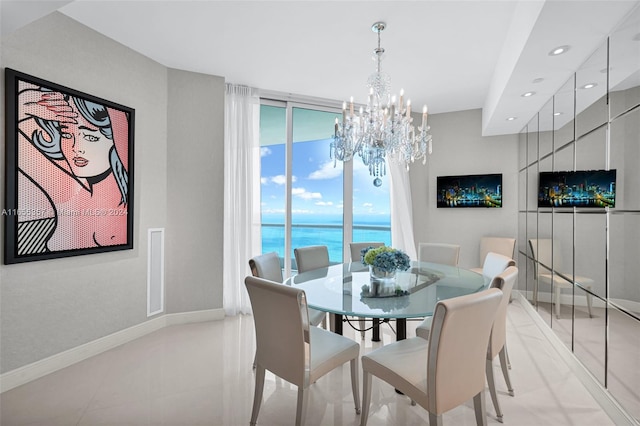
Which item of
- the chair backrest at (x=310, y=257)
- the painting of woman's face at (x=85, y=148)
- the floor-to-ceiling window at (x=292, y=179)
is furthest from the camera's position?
the floor-to-ceiling window at (x=292, y=179)

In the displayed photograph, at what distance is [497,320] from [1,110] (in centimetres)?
346

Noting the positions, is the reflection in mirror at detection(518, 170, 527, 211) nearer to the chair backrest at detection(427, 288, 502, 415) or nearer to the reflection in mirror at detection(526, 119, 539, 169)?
the reflection in mirror at detection(526, 119, 539, 169)

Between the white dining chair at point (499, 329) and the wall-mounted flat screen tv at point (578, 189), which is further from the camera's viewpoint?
the wall-mounted flat screen tv at point (578, 189)

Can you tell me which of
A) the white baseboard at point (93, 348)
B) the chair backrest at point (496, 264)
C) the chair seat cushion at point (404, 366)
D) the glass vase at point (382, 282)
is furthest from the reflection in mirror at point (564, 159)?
the white baseboard at point (93, 348)

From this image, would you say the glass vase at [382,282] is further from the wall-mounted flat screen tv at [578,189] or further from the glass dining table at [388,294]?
the wall-mounted flat screen tv at [578,189]

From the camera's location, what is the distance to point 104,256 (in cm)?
284

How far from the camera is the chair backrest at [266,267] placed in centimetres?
240

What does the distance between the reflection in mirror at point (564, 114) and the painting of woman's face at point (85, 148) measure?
12.8 ft

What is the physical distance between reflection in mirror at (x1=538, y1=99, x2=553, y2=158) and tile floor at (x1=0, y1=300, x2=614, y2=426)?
1913mm

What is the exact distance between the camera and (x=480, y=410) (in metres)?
1.60

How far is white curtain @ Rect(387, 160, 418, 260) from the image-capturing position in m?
4.77

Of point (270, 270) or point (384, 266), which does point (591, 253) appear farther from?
point (270, 270)

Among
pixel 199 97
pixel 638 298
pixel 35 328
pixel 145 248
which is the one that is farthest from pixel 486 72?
pixel 35 328

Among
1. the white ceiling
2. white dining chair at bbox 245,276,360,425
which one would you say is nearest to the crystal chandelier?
the white ceiling
